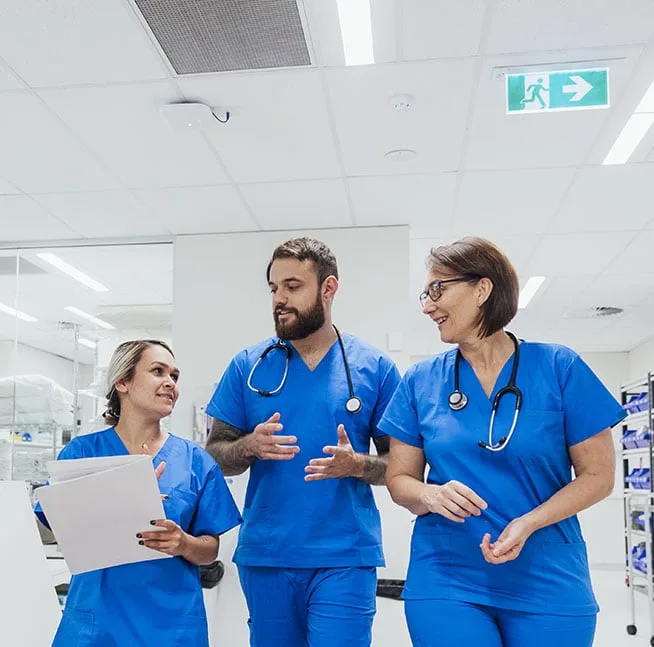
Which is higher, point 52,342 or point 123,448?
point 52,342

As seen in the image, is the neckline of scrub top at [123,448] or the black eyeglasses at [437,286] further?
the neckline of scrub top at [123,448]

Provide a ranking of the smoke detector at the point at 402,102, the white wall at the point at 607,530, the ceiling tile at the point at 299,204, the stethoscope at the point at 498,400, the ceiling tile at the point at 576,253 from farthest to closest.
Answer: the white wall at the point at 607,530
the ceiling tile at the point at 576,253
the ceiling tile at the point at 299,204
the smoke detector at the point at 402,102
the stethoscope at the point at 498,400

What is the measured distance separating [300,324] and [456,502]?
71 centimetres

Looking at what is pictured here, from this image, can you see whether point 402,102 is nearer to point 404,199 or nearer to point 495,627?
point 404,199

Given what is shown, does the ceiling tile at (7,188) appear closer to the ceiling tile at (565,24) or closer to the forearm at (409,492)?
the ceiling tile at (565,24)

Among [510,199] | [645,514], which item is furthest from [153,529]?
[645,514]

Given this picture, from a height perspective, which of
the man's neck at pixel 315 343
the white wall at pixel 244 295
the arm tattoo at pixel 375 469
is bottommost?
the arm tattoo at pixel 375 469

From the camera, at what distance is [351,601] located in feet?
5.92

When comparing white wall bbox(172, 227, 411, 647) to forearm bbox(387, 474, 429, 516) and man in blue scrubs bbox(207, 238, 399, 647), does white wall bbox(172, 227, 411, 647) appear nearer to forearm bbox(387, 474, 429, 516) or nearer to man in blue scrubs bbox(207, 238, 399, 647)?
man in blue scrubs bbox(207, 238, 399, 647)

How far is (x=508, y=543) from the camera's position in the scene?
4.44 ft

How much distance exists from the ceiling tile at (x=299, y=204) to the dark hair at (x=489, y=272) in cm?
223

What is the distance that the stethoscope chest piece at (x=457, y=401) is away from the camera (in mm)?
1551

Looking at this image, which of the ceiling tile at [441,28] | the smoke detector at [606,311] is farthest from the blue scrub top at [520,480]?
the smoke detector at [606,311]

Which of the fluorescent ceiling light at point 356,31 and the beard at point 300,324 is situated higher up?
the fluorescent ceiling light at point 356,31
